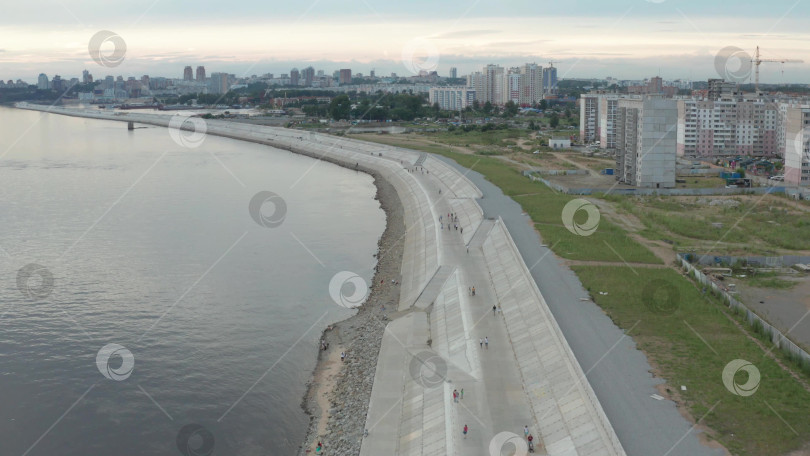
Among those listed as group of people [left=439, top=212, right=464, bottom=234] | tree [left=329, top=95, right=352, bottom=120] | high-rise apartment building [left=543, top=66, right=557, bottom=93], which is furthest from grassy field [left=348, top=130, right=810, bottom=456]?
high-rise apartment building [left=543, top=66, right=557, bottom=93]

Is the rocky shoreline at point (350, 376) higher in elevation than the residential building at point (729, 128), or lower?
lower

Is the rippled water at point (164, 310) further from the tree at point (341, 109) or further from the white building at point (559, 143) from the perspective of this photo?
the tree at point (341, 109)

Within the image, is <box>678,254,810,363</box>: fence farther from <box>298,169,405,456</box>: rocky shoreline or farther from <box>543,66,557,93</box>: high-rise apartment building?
<box>543,66,557,93</box>: high-rise apartment building

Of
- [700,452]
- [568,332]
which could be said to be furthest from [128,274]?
[700,452]

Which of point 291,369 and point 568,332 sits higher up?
point 568,332

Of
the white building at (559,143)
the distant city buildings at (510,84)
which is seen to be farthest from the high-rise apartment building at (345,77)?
the white building at (559,143)

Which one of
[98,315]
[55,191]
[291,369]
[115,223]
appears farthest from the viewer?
[55,191]

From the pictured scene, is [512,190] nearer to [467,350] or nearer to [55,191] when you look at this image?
[467,350]
